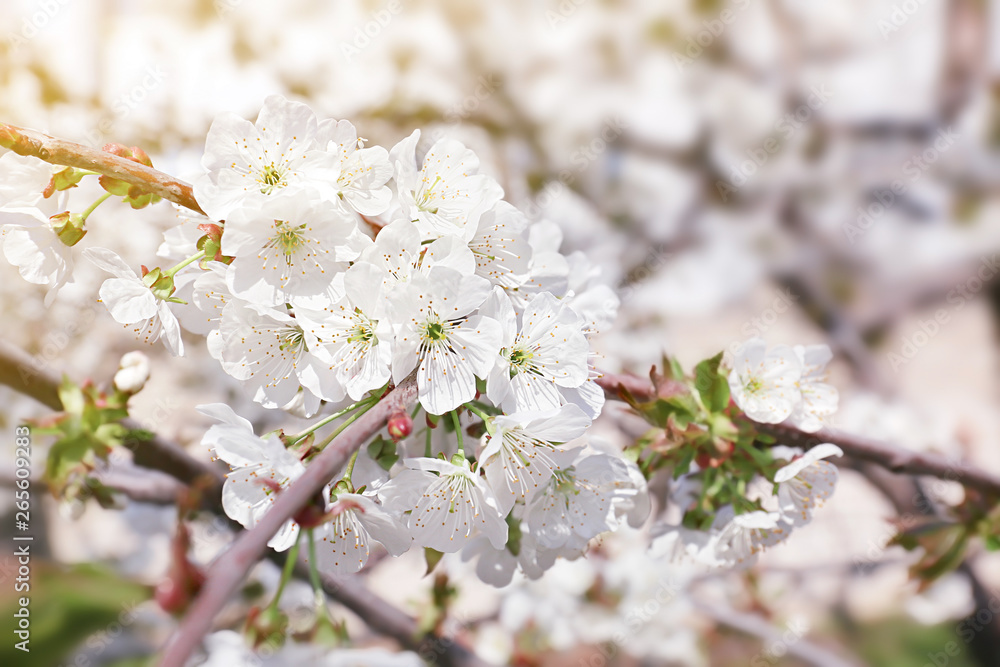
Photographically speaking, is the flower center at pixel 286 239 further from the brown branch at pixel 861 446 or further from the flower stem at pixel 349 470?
the brown branch at pixel 861 446

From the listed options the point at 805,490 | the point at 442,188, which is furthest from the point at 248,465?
the point at 805,490

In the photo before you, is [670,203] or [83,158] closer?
[83,158]

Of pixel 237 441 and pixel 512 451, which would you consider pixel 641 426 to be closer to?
pixel 512 451

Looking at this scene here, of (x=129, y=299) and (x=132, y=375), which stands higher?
(x=129, y=299)

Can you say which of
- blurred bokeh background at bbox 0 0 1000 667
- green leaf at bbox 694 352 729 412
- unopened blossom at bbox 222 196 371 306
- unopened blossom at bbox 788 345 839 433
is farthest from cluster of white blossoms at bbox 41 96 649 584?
blurred bokeh background at bbox 0 0 1000 667

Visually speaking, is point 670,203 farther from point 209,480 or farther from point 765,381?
point 209,480

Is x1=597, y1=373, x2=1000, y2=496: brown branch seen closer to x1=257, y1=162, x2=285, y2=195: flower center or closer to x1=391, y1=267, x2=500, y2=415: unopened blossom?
x1=391, y1=267, x2=500, y2=415: unopened blossom

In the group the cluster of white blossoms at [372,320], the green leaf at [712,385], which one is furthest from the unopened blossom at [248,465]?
the green leaf at [712,385]
